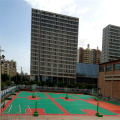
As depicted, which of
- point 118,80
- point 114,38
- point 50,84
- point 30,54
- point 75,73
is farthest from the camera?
point 114,38

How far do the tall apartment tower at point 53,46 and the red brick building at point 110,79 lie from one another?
39240 mm

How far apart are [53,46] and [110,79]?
4849cm

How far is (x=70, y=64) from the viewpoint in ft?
272

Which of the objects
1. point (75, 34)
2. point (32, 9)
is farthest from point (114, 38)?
point (32, 9)

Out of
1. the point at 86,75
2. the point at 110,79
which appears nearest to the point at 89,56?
the point at 86,75

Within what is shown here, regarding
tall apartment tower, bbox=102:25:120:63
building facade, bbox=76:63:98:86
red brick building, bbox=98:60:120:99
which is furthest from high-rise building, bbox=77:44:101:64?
red brick building, bbox=98:60:120:99

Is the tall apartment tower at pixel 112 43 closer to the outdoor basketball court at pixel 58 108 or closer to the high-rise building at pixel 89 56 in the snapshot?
the high-rise building at pixel 89 56

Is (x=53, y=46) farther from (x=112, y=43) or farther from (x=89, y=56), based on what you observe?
(x=89, y=56)

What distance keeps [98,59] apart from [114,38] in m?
48.8

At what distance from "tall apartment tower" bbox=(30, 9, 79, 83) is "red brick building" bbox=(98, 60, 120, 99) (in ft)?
129

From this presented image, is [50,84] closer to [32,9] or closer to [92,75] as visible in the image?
[92,75]

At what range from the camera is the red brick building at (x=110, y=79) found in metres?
34.1

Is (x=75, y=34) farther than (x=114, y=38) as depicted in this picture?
No

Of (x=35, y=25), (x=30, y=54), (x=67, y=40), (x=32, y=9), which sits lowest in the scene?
(x=30, y=54)
